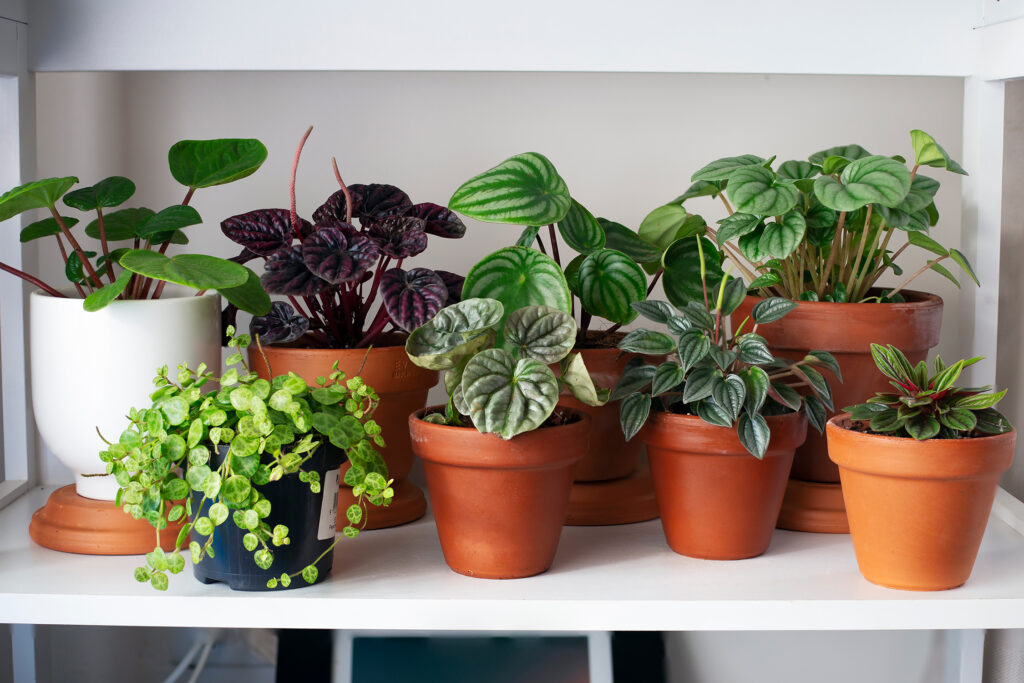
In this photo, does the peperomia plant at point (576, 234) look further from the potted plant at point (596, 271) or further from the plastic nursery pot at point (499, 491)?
the plastic nursery pot at point (499, 491)

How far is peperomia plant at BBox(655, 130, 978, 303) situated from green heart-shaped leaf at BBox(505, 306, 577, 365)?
230 mm

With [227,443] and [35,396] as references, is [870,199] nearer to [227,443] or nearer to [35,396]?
[227,443]

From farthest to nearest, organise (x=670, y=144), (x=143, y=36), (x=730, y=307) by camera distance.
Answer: (x=670, y=144) < (x=143, y=36) < (x=730, y=307)

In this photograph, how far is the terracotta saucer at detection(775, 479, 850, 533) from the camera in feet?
3.87

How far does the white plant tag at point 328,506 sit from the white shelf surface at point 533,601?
2.2 inches

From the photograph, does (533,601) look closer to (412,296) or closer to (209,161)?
(412,296)

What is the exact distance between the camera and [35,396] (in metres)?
1.09

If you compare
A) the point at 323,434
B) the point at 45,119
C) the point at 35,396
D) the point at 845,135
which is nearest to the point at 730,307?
the point at 323,434

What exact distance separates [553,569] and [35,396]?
2.08 feet

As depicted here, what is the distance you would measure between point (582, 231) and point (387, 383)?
30 centimetres

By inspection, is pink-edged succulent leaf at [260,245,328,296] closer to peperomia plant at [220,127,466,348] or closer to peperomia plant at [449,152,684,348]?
peperomia plant at [220,127,466,348]

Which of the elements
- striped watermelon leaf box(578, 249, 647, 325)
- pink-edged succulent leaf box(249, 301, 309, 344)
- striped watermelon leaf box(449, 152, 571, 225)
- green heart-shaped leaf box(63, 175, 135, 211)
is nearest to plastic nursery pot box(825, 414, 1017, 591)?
striped watermelon leaf box(578, 249, 647, 325)

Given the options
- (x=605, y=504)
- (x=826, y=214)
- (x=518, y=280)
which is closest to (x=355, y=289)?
(x=518, y=280)

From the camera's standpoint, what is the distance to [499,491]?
0.98m
